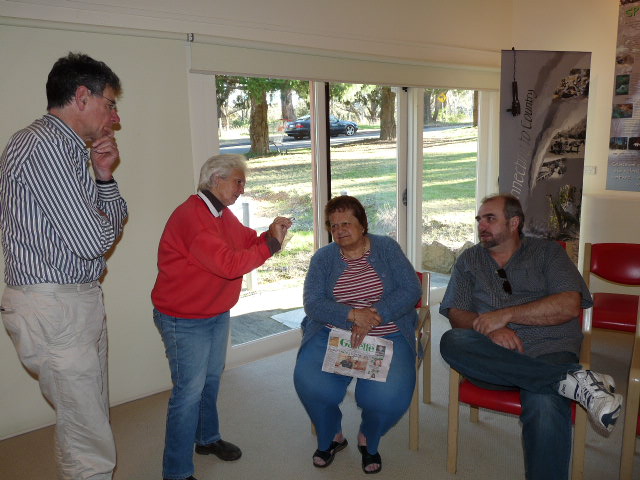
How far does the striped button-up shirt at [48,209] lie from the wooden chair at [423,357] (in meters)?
1.59

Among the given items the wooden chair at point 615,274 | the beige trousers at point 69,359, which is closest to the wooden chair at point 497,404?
the wooden chair at point 615,274

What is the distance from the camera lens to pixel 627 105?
13.8ft

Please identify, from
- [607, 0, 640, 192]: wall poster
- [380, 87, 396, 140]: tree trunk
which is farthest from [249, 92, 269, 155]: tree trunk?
[607, 0, 640, 192]: wall poster

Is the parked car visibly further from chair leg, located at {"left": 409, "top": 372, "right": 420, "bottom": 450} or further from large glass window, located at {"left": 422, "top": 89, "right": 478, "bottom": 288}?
chair leg, located at {"left": 409, "top": 372, "right": 420, "bottom": 450}

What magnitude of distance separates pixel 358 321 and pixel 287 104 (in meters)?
1.85

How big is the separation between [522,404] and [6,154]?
6.53 ft

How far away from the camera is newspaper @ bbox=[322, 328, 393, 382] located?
7.74 feet

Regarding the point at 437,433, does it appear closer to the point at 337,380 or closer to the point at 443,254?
the point at 337,380

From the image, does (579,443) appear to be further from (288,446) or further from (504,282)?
(288,446)

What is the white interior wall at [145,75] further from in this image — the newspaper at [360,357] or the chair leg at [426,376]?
the chair leg at [426,376]

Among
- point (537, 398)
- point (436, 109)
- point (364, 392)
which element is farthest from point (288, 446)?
point (436, 109)

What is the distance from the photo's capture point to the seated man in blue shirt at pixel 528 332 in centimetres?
198

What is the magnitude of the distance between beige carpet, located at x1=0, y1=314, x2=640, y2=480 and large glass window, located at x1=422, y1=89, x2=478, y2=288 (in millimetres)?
1839

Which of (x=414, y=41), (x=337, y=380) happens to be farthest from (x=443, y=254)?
(x=337, y=380)
